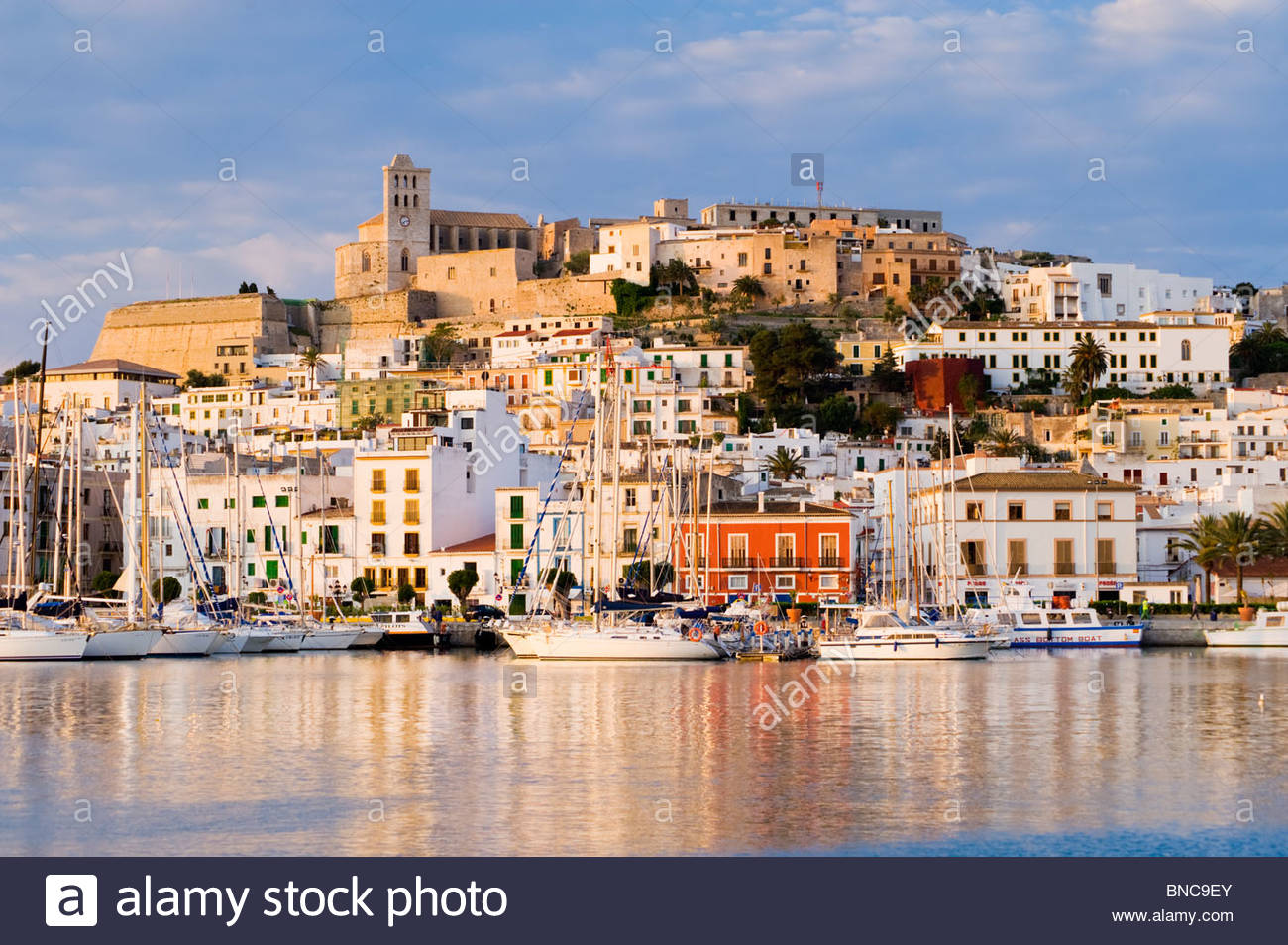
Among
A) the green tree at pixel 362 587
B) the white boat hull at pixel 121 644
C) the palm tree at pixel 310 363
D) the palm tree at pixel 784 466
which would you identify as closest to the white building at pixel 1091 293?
the palm tree at pixel 784 466

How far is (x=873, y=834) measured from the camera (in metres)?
22.3

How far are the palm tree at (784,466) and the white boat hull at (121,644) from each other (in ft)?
125

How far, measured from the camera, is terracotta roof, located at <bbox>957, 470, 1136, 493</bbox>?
63.5 m

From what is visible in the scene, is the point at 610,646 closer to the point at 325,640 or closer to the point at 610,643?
the point at 610,643

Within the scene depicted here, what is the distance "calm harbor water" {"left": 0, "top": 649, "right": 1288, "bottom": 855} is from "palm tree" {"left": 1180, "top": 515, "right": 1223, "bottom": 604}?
18.2 metres

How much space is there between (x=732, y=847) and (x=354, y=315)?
120 metres

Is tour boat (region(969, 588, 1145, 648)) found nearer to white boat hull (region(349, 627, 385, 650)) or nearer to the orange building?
the orange building

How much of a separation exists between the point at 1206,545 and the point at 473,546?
25395mm

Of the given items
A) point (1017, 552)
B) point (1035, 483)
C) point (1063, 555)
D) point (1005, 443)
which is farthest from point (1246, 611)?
point (1005, 443)

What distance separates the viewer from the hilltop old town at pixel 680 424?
209 ft

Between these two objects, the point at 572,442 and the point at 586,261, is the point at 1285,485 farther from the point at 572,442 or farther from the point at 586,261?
the point at 586,261

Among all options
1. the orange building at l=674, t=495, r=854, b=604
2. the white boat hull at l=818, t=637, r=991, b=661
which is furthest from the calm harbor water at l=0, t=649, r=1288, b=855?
the orange building at l=674, t=495, r=854, b=604

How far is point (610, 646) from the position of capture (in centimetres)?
4950
